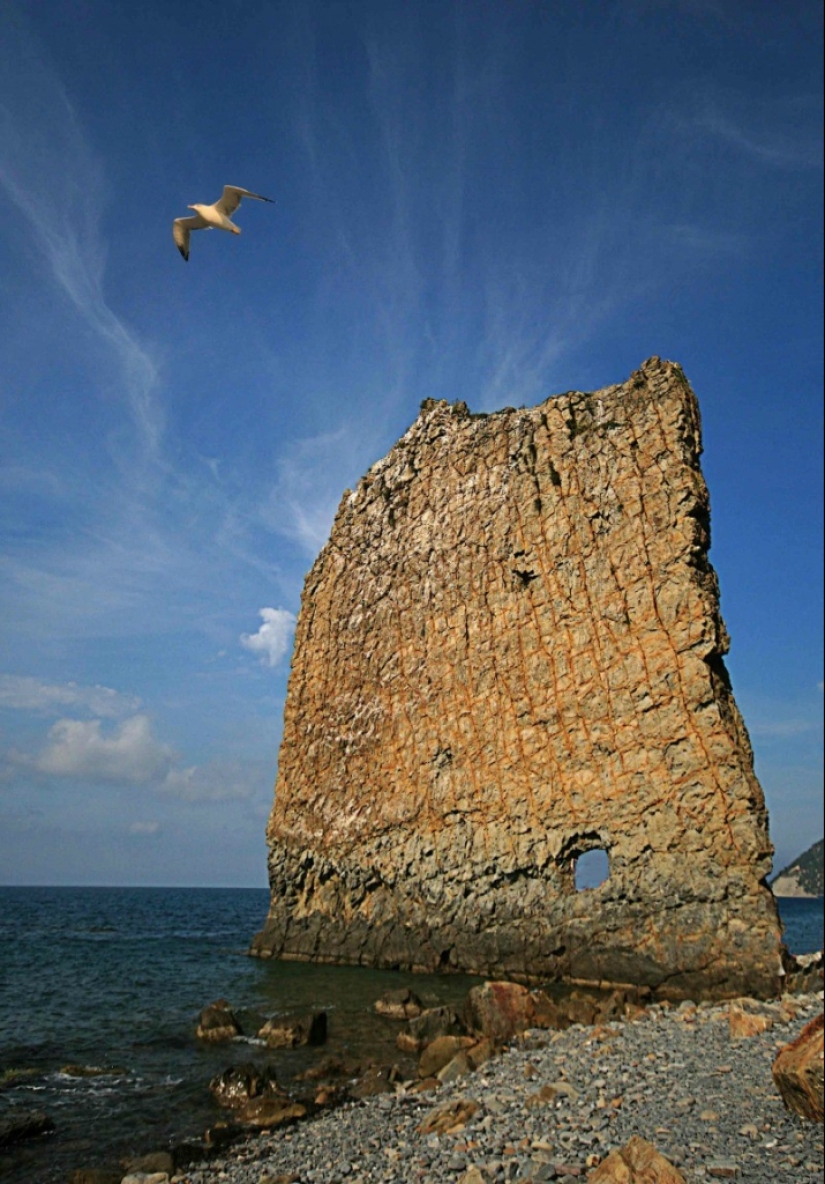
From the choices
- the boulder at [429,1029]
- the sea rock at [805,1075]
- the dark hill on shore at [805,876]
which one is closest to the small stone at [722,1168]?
the sea rock at [805,1075]

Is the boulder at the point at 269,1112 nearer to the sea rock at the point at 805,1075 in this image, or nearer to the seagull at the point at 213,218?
the sea rock at the point at 805,1075

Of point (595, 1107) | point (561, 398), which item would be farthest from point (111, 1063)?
point (561, 398)

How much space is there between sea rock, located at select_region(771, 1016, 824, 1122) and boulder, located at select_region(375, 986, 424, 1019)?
10.5 meters

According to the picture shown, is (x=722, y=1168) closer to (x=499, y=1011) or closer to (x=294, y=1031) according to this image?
(x=499, y=1011)

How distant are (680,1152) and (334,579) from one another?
29.0 meters

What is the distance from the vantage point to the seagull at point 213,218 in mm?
9023

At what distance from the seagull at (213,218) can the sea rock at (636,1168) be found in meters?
11.4

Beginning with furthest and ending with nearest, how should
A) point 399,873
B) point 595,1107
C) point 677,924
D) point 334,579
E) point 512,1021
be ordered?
point 334,579 < point 399,873 < point 677,924 < point 512,1021 < point 595,1107

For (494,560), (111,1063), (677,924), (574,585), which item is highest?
(494,560)

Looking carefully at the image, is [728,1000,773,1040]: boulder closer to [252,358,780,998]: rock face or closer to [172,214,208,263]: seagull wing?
[252,358,780,998]: rock face

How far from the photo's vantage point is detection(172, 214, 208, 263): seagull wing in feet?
30.9

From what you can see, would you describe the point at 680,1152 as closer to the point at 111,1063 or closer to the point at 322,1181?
the point at 322,1181

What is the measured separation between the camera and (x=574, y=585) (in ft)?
84.2

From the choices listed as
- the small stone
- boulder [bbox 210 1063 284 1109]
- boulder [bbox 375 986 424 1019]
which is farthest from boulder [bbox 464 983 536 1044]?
the small stone
